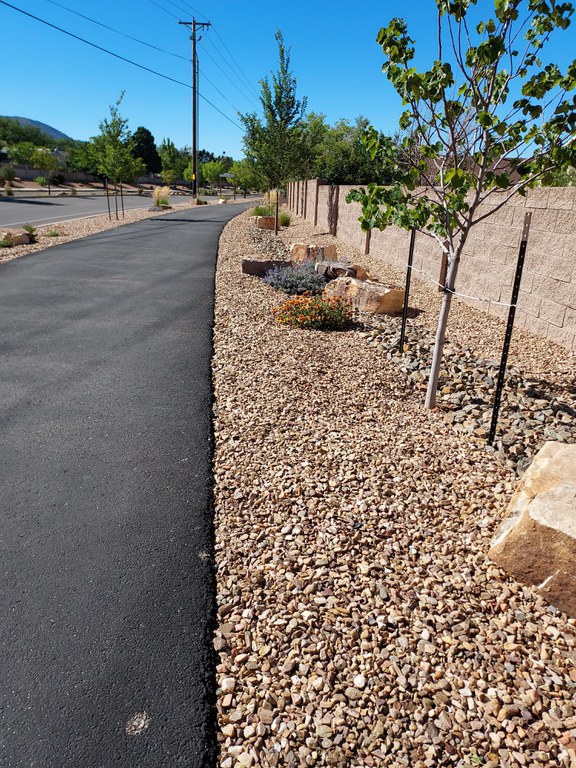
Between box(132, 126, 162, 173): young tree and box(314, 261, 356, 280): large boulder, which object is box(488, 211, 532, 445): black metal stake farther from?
box(132, 126, 162, 173): young tree

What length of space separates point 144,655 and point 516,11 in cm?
532

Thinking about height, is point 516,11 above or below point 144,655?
above

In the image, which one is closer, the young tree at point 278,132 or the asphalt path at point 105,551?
the asphalt path at point 105,551

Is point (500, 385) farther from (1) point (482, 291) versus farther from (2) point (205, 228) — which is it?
(2) point (205, 228)

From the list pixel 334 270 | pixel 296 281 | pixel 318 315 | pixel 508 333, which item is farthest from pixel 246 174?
pixel 508 333

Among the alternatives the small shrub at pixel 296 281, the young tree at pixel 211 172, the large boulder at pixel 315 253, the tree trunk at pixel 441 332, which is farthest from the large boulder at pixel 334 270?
the young tree at pixel 211 172

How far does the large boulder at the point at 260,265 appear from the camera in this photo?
1276 cm

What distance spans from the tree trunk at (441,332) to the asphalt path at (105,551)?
2334mm

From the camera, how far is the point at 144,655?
2787mm

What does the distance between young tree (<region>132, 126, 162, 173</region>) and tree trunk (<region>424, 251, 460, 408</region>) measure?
341 feet

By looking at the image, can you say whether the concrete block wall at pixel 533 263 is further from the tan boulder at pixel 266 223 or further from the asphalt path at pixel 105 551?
the tan boulder at pixel 266 223

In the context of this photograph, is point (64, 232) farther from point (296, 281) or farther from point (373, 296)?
point (373, 296)

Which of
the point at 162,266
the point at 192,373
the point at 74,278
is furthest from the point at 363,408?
the point at 162,266

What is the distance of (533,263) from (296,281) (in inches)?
189
